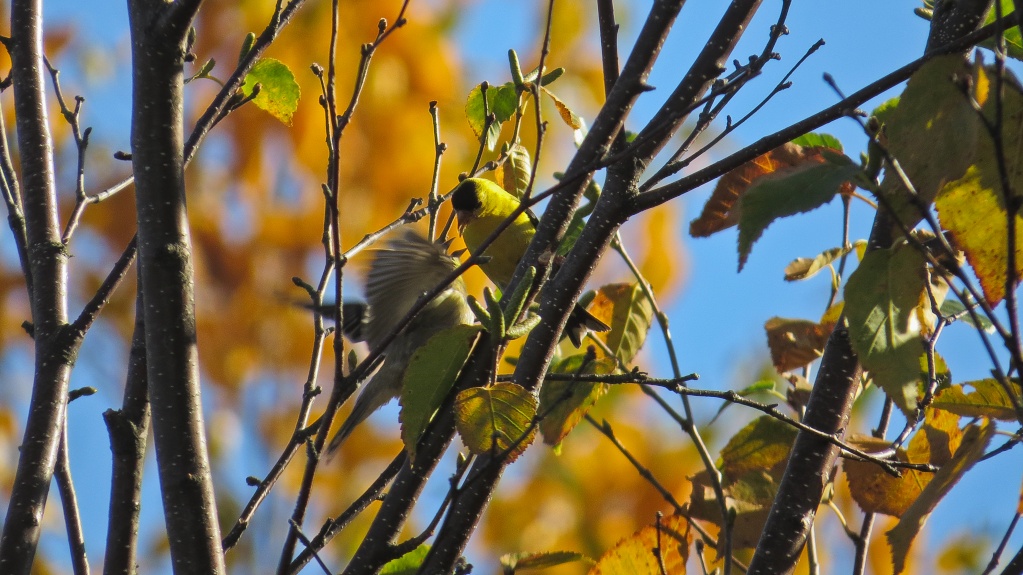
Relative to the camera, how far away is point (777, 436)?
152cm

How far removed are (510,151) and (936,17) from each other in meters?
0.73

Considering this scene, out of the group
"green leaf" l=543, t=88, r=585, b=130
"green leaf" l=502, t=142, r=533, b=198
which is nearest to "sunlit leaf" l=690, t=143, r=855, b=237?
"green leaf" l=543, t=88, r=585, b=130

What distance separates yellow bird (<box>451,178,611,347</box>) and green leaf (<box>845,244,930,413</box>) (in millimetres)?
1907

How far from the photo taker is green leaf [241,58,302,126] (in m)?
1.46

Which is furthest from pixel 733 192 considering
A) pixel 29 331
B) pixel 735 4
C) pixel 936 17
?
pixel 29 331

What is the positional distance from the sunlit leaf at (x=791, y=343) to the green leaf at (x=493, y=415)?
746 millimetres

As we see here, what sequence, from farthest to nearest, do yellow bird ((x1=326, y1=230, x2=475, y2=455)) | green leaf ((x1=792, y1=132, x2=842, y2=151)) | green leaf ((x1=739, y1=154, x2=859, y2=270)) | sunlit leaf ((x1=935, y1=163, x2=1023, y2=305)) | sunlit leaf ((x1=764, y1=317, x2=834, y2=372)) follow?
1. yellow bird ((x1=326, y1=230, x2=475, y2=455))
2. sunlit leaf ((x1=764, y1=317, x2=834, y2=372))
3. green leaf ((x1=792, y1=132, x2=842, y2=151))
4. sunlit leaf ((x1=935, y1=163, x2=1023, y2=305))
5. green leaf ((x1=739, y1=154, x2=859, y2=270))

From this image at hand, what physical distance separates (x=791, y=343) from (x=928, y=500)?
72cm

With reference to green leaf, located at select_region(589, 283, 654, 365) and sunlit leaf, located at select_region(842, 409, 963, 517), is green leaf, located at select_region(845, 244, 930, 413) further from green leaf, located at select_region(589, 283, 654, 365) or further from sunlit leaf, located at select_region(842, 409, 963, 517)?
green leaf, located at select_region(589, 283, 654, 365)

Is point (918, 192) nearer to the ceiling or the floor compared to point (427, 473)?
nearer to the floor

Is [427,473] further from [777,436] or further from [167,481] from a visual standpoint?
[777,436]

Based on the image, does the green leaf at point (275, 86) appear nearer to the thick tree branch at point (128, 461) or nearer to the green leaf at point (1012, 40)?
the thick tree branch at point (128, 461)

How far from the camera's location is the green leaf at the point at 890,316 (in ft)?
2.87

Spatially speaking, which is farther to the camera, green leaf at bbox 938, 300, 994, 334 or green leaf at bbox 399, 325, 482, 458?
green leaf at bbox 938, 300, 994, 334
